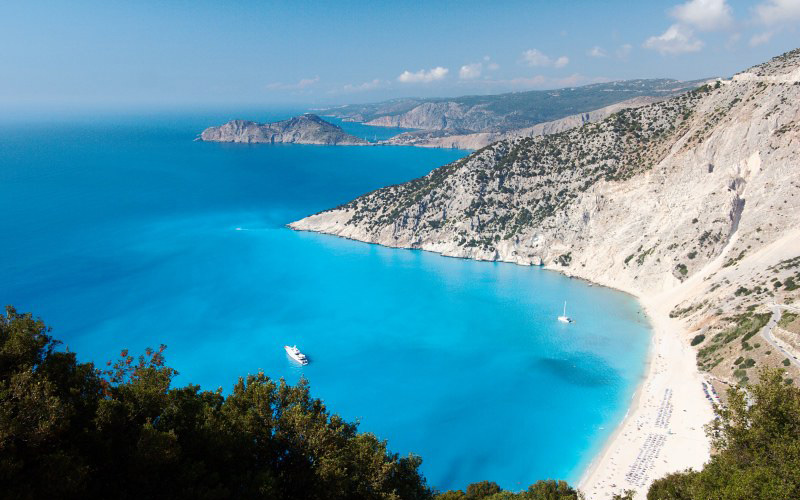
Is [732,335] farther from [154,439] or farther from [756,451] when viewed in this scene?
[154,439]

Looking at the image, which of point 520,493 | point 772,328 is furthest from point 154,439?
point 772,328

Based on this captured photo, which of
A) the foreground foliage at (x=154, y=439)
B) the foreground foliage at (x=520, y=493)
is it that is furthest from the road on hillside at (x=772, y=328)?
the foreground foliage at (x=154, y=439)

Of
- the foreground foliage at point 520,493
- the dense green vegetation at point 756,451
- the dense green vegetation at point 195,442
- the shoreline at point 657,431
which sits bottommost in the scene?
the shoreline at point 657,431

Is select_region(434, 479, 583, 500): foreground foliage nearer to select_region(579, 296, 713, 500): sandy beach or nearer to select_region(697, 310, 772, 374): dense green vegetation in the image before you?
select_region(579, 296, 713, 500): sandy beach

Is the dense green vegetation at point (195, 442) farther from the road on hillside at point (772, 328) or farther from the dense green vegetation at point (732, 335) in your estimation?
the dense green vegetation at point (732, 335)

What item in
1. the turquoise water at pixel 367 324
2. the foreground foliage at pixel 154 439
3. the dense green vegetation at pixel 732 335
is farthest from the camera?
the dense green vegetation at pixel 732 335

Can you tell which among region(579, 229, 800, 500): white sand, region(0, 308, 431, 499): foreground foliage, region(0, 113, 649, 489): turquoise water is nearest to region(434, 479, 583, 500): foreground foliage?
region(0, 113, 649, 489): turquoise water

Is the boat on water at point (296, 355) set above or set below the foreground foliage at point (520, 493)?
below
